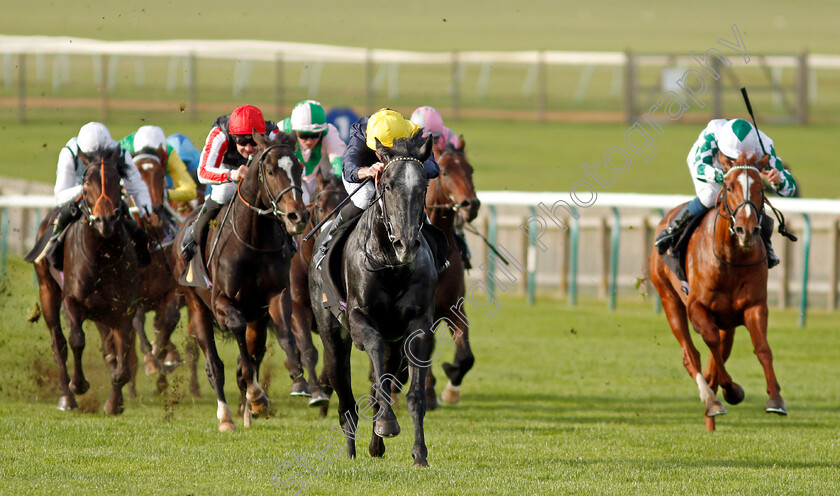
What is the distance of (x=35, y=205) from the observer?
54.4ft

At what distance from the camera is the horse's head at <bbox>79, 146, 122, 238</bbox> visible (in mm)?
8078

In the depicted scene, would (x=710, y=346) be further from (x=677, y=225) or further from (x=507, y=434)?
(x=507, y=434)

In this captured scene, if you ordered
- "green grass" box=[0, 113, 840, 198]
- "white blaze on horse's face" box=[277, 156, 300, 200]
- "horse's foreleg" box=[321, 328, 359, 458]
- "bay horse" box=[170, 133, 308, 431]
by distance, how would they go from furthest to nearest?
"green grass" box=[0, 113, 840, 198] < "bay horse" box=[170, 133, 308, 431] < "white blaze on horse's face" box=[277, 156, 300, 200] < "horse's foreleg" box=[321, 328, 359, 458]

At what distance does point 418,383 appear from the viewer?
5.99 metres

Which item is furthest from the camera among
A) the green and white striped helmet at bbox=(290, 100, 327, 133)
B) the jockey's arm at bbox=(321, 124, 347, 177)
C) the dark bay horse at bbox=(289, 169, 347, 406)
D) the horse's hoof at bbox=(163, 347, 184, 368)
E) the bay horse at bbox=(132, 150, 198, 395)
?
the horse's hoof at bbox=(163, 347, 184, 368)

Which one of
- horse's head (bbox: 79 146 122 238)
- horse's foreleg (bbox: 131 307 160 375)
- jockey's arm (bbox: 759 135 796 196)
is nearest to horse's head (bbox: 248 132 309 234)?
horse's head (bbox: 79 146 122 238)

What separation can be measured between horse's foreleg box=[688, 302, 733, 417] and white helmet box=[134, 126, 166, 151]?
4289 mm

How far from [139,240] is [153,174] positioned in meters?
0.91

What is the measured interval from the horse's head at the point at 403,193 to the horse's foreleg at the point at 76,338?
3.43 meters

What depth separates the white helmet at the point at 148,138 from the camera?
32.0 ft

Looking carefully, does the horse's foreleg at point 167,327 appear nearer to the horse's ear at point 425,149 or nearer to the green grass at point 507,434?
the green grass at point 507,434

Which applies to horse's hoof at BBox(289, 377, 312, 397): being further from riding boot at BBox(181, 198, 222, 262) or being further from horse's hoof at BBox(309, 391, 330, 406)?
riding boot at BBox(181, 198, 222, 262)

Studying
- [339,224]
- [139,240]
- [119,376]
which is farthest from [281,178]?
[119,376]

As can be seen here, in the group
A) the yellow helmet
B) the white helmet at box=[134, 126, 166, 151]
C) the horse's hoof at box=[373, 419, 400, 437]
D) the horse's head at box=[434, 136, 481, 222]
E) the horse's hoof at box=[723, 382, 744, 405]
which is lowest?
the horse's hoof at box=[723, 382, 744, 405]
